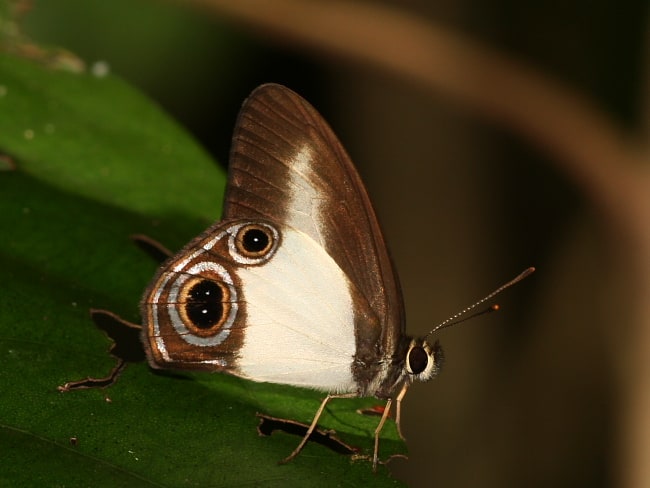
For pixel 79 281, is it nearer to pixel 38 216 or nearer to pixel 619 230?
pixel 38 216

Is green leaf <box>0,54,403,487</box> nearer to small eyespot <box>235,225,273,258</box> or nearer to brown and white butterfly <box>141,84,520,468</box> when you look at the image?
brown and white butterfly <box>141,84,520,468</box>

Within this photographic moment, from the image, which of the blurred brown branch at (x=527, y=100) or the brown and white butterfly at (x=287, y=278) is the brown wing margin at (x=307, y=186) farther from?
the blurred brown branch at (x=527, y=100)

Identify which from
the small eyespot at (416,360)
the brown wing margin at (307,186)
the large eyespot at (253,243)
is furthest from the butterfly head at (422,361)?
the large eyespot at (253,243)

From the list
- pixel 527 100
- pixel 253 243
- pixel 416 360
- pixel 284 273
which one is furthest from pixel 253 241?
pixel 527 100

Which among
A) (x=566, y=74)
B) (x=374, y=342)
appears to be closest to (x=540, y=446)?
(x=566, y=74)

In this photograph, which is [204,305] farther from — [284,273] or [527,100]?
[527,100]

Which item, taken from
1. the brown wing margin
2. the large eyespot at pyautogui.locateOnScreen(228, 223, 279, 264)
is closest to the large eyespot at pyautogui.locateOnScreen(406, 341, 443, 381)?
the brown wing margin
